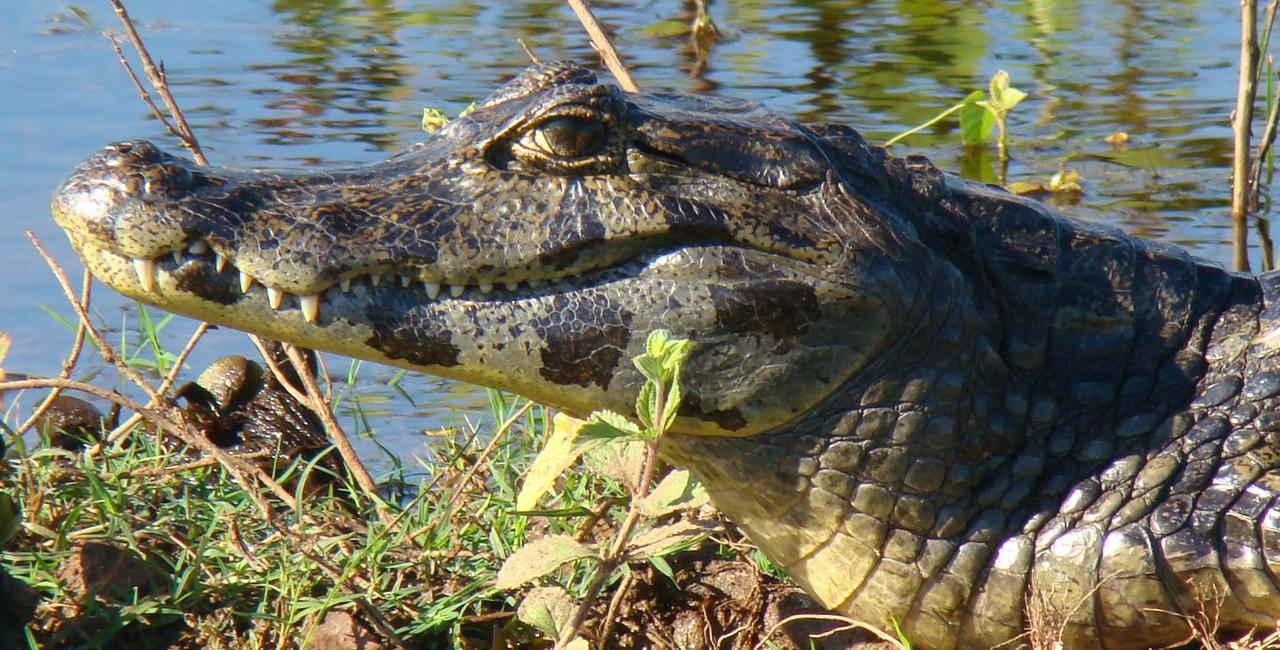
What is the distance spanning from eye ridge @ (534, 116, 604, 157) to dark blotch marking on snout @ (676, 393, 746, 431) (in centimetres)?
52

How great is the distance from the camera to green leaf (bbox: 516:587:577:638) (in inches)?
104

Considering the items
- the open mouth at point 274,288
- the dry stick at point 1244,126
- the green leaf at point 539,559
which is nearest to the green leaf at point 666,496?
the green leaf at point 539,559

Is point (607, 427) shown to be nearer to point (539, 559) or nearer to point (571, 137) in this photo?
point (539, 559)

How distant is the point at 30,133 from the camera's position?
6832mm

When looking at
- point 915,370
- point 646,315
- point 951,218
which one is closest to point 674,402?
point 646,315

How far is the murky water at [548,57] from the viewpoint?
19.0 feet

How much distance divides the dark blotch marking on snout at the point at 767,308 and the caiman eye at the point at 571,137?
0.37 m

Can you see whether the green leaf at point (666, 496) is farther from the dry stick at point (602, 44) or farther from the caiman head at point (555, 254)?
the dry stick at point (602, 44)

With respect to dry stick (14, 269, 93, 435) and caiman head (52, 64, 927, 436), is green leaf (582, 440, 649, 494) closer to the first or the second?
caiman head (52, 64, 927, 436)

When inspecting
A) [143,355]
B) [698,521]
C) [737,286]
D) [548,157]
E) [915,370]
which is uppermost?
[548,157]

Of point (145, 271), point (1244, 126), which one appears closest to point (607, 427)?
point (145, 271)

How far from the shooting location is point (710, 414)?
9.22 ft

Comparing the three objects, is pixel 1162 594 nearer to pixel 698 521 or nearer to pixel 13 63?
pixel 698 521

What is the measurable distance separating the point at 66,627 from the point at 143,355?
2492mm
